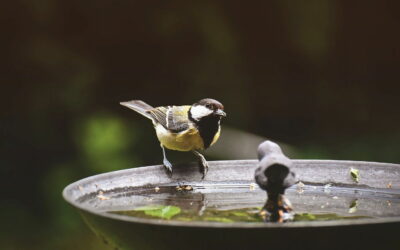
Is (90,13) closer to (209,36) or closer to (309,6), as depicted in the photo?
(209,36)

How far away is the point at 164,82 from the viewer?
201 inches

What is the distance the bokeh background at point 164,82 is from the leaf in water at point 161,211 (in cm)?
218

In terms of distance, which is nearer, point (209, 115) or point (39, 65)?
point (209, 115)

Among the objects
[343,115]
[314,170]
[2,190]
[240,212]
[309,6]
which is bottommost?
[2,190]

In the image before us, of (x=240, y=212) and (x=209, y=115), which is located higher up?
(x=209, y=115)

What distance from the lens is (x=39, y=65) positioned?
467 cm

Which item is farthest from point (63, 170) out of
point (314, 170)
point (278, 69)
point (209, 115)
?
point (314, 170)

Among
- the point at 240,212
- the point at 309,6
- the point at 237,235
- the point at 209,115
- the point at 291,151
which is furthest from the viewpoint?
the point at 309,6

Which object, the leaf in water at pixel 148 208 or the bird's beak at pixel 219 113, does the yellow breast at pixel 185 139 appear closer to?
the bird's beak at pixel 219 113

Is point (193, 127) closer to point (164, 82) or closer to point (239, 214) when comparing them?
point (239, 214)

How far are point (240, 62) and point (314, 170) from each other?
2711mm

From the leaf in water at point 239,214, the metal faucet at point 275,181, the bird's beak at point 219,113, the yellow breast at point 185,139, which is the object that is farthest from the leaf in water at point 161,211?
the yellow breast at point 185,139

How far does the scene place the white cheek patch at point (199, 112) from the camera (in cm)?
334

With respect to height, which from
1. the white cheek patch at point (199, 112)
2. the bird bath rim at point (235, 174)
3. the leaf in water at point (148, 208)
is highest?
the white cheek patch at point (199, 112)
